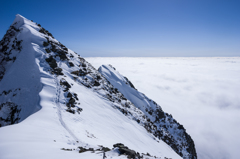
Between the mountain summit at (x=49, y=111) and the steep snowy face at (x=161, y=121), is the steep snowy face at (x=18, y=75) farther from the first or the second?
the steep snowy face at (x=161, y=121)

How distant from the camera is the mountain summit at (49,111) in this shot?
20.7 ft

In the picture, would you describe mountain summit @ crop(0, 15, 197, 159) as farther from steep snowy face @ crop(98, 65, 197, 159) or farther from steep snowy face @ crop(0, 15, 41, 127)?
steep snowy face @ crop(98, 65, 197, 159)

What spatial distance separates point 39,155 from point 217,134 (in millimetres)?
173457

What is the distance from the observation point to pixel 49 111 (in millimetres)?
10773

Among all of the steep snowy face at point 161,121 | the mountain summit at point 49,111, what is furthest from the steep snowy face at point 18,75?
the steep snowy face at point 161,121

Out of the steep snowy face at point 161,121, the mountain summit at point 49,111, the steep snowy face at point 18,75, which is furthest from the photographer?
the steep snowy face at point 161,121

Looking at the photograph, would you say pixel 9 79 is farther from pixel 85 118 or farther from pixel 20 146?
pixel 20 146

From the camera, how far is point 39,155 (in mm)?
5027

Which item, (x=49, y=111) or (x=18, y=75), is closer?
(x=49, y=111)

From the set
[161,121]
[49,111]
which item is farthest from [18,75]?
[161,121]

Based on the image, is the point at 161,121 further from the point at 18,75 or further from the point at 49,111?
the point at 18,75

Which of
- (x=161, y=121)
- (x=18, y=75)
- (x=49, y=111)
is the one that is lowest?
(x=161, y=121)

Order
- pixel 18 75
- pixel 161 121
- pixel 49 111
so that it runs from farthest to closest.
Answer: pixel 161 121, pixel 18 75, pixel 49 111

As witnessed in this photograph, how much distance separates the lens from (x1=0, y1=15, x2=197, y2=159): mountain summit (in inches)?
249
